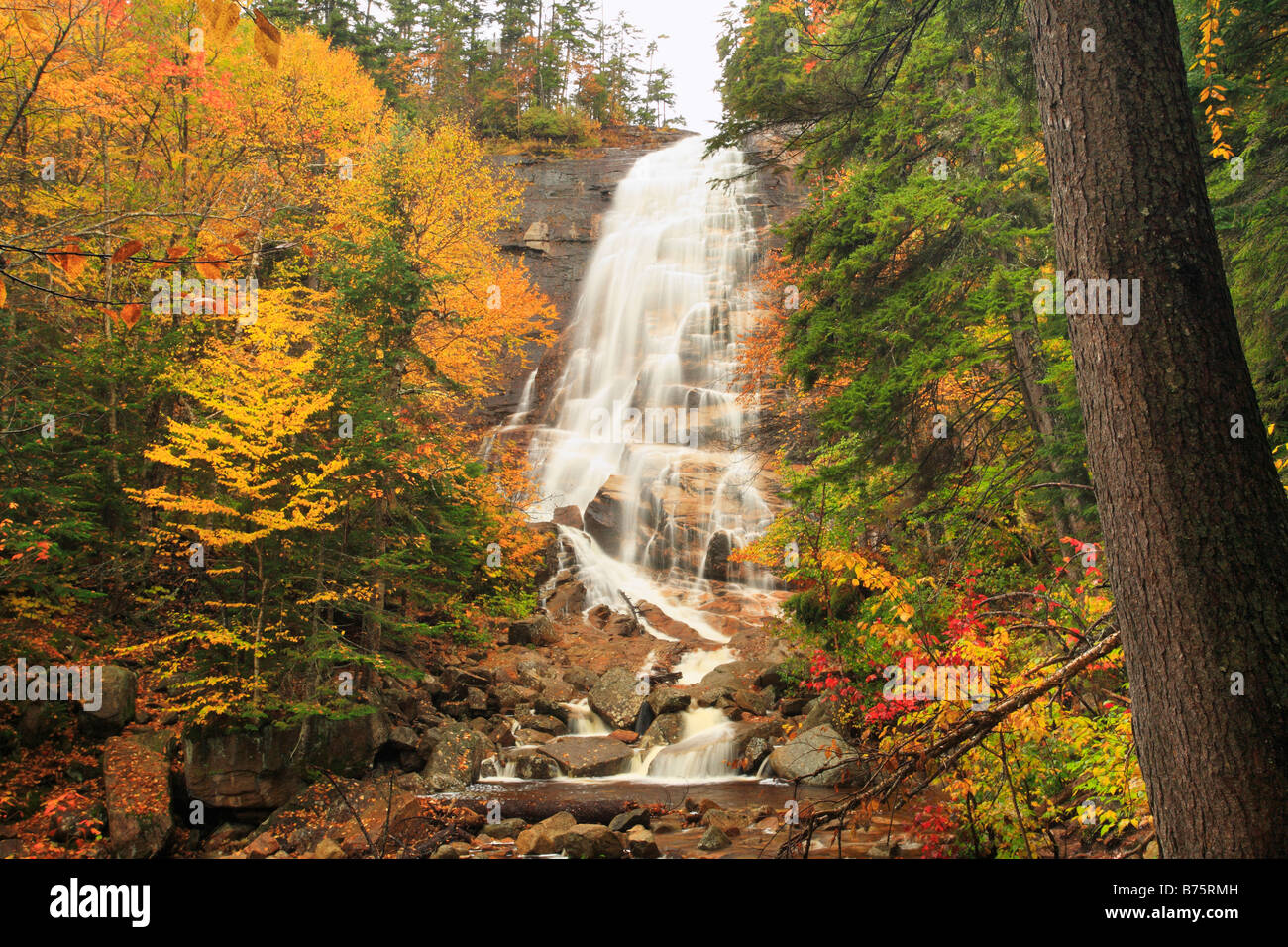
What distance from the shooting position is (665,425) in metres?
27.5

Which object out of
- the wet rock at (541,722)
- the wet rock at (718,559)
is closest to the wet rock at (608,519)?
the wet rock at (718,559)

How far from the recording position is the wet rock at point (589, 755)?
1195 centimetres

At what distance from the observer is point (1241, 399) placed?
2652 mm

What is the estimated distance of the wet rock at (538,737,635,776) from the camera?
1195 cm

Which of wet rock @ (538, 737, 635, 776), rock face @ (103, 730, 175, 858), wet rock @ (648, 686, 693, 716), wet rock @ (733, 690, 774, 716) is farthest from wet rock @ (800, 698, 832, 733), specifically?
rock face @ (103, 730, 175, 858)

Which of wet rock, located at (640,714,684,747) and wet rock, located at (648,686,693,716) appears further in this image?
wet rock, located at (648,686,693,716)

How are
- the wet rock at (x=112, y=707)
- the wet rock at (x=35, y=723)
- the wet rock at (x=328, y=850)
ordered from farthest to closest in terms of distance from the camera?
the wet rock at (x=112, y=707), the wet rock at (x=35, y=723), the wet rock at (x=328, y=850)

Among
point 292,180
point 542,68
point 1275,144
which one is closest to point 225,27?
point 1275,144

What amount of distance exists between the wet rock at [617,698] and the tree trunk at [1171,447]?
11853 mm

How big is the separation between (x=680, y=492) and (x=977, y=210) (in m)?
14.6

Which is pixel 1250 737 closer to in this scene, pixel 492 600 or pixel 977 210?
pixel 977 210

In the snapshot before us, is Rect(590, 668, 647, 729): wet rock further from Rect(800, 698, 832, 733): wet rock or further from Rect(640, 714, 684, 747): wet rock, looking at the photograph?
Rect(800, 698, 832, 733): wet rock

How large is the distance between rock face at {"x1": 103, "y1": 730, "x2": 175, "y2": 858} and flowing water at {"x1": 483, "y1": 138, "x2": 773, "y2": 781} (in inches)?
183

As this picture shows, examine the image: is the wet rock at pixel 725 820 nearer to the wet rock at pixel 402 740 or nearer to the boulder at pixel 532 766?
the boulder at pixel 532 766
